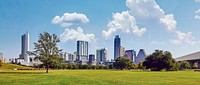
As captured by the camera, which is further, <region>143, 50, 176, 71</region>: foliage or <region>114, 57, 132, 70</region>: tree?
<region>114, 57, 132, 70</region>: tree

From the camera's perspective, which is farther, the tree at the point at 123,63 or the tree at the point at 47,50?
the tree at the point at 123,63

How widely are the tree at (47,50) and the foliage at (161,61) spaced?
50969 millimetres

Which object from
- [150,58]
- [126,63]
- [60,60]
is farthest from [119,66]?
[60,60]

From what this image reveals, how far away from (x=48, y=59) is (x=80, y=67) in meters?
125

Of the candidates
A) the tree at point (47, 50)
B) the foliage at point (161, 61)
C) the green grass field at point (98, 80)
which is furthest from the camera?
the foliage at point (161, 61)

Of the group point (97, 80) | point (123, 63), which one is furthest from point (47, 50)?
point (123, 63)

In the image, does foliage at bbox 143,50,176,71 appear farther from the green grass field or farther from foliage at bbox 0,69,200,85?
foliage at bbox 0,69,200,85

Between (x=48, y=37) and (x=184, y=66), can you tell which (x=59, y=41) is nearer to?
(x=48, y=37)

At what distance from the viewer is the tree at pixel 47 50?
Answer: 230 ft

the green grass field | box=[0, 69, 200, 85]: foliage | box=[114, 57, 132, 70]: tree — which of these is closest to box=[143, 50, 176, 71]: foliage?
box=[114, 57, 132, 70]: tree

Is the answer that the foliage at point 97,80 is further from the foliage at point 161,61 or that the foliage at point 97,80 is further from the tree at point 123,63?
the tree at point 123,63

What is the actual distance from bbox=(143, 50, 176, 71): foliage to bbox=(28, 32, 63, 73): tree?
167 feet

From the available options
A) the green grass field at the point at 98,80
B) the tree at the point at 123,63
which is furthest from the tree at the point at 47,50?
the tree at the point at 123,63

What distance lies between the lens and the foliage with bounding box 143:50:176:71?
109 m
